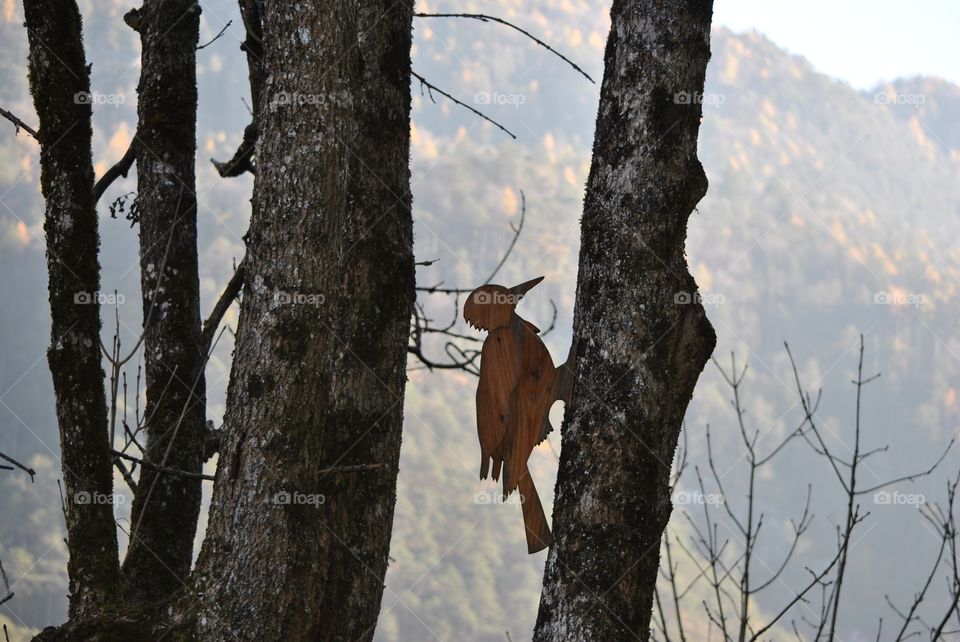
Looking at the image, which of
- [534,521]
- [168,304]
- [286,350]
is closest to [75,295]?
[286,350]

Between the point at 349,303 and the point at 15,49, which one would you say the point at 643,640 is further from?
the point at 15,49

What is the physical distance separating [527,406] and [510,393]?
6 cm

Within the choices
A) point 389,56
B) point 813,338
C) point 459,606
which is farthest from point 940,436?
point 389,56

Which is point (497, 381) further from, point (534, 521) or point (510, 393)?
point (534, 521)

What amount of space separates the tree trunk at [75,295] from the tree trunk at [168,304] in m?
0.71

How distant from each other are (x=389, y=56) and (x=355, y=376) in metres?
1.11

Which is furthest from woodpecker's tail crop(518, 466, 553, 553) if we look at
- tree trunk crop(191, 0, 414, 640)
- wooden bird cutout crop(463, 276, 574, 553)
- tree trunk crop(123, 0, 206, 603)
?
tree trunk crop(123, 0, 206, 603)

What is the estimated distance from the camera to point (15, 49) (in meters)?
64.6

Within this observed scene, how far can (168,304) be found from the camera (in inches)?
133

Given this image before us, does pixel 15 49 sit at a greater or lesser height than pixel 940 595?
greater

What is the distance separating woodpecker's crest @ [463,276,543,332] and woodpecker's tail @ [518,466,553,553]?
18.0 inches

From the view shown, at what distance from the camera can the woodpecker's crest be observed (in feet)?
8.36

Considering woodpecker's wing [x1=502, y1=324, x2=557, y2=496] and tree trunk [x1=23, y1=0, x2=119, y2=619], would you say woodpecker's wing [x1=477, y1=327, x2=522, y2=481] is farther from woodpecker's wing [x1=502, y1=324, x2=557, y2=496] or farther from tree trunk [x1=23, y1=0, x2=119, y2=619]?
tree trunk [x1=23, y1=0, x2=119, y2=619]

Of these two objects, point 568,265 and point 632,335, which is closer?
point 632,335
